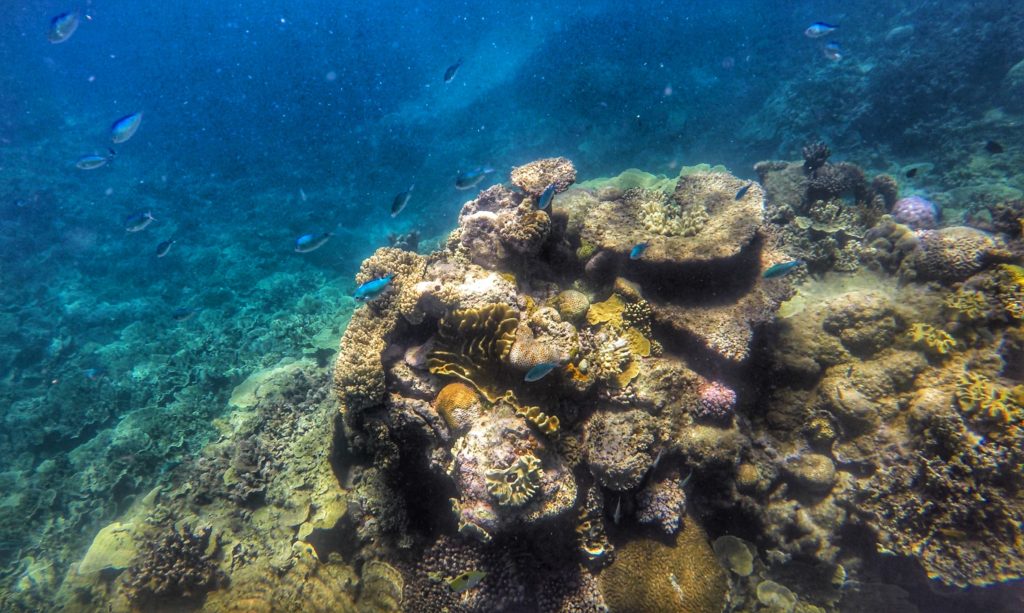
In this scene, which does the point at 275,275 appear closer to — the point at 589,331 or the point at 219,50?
the point at 589,331

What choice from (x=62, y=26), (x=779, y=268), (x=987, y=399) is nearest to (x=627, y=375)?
(x=779, y=268)

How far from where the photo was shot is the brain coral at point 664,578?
445 cm

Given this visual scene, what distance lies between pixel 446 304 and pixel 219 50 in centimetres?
7186

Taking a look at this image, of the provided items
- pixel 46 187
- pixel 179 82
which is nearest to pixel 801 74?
pixel 46 187

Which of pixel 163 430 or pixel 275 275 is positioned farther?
pixel 275 275

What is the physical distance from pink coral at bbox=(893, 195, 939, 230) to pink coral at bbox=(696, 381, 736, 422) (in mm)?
8313

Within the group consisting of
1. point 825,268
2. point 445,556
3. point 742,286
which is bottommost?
point 825,268

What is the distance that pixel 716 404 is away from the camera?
A: 520 centimetres

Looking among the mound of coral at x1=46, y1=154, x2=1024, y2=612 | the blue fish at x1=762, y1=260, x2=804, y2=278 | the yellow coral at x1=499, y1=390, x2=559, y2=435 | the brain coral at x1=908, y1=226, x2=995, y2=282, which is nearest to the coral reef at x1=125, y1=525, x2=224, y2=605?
the mound of coral at x1=46, y1=154, x2=1024, y2=612

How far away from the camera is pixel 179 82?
44719 millimetres

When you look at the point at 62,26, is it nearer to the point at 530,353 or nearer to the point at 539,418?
the point at 530,353

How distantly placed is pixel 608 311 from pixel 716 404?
172 centimetres

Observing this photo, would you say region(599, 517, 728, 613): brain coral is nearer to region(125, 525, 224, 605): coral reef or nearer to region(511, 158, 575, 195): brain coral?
region(511, 158, 575, 195): brain coral

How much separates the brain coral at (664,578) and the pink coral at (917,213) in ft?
31.8
